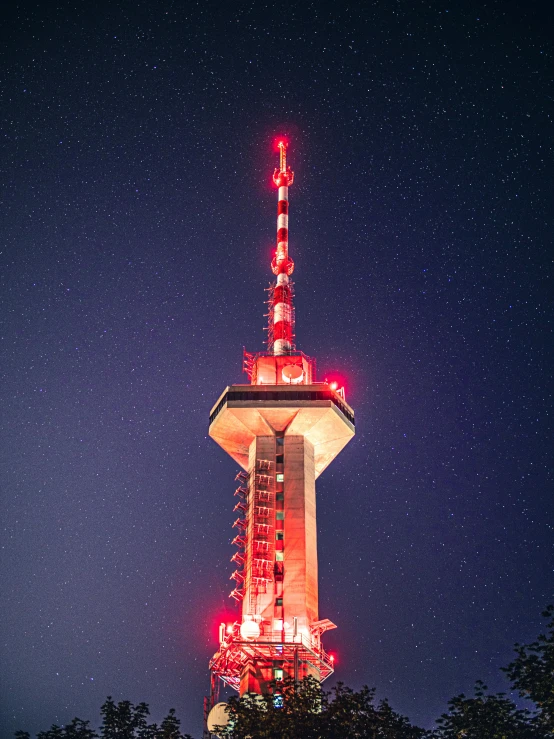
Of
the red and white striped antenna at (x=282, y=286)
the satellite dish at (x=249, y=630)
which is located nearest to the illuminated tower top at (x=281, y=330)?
the red and white striped antenna at (x=282, y=286)

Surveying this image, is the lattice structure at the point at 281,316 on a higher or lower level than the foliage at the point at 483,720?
higher

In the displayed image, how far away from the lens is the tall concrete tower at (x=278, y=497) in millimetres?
76750

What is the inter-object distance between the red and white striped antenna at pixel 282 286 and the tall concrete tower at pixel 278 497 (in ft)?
0.47

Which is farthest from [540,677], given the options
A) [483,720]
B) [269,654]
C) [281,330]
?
[281,330]

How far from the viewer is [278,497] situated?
87.2 m

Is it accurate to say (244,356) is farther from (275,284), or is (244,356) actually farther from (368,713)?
(368,713)

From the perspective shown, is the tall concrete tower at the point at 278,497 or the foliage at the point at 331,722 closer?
the foliage at the point at 331,722

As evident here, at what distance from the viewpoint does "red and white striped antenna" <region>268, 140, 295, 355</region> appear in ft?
321

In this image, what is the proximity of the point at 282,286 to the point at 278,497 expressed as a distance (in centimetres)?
2757

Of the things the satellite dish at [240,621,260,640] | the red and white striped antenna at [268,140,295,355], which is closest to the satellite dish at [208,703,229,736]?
the satellite dish at [240,621,260,640]

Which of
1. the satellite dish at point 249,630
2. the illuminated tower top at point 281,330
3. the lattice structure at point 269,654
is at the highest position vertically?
the illuminated tower top at point 281,330

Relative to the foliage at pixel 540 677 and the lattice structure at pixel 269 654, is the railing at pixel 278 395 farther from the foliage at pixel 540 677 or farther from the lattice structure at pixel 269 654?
the foliage at pixel 540 677

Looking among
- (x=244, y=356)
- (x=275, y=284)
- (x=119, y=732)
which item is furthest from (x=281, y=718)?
(x=275, y=284)

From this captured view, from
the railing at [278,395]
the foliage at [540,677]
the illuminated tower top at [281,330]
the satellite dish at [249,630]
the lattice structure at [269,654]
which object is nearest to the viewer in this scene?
the foliage at [540,677]
